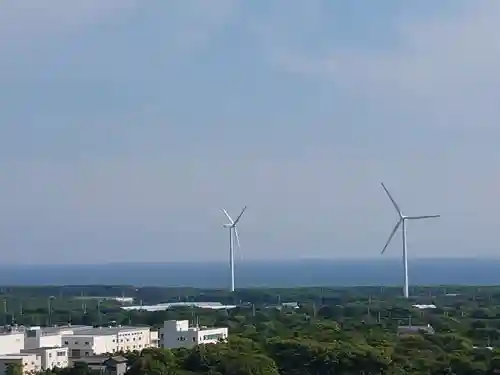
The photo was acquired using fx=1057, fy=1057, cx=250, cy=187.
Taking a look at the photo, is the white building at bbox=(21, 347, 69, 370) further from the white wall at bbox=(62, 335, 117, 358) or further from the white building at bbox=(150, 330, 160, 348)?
the white building at bbox=(150, 330, 160, 348)

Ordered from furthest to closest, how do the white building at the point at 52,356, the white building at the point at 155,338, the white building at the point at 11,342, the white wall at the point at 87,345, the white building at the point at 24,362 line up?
the white building at the point at 155,338 < the white wall at the point at 87,345 < the white building at the point at 11,342 < the white building at the point at 52,356 < the white building at the point at 24,362

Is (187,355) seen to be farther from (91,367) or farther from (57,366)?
(57,366)

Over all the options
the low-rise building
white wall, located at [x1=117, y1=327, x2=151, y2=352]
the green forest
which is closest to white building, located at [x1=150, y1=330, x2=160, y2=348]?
white wall, located at [x1=117, y1=327, x2=151, y2=352]

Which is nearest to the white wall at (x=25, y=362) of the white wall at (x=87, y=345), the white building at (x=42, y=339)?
the white building at (x=42, y=339)

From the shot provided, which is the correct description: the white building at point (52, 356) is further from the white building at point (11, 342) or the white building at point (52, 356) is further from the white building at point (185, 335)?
Result: the white building at point (185, 335)

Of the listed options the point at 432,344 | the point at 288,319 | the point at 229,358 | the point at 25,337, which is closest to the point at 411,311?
the point at 288,319

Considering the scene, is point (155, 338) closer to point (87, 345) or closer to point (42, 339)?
point (87, 345)
